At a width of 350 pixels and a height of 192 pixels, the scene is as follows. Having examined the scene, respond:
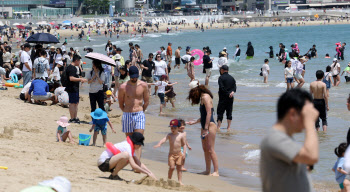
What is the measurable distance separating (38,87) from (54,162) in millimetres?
6264

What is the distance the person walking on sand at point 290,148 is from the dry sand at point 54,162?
319 cm

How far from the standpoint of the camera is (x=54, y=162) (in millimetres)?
7539

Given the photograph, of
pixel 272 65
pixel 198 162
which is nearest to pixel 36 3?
pixel 272 65

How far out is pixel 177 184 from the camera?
23.8 feet

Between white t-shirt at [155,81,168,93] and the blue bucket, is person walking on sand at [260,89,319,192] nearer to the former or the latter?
the blue bucket

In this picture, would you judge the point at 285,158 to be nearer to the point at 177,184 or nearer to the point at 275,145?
the point at 275,145

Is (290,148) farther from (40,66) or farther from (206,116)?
(40,66)

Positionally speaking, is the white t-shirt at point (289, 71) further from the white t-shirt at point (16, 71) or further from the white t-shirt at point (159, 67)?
the white t-shirt at point (16, 71)

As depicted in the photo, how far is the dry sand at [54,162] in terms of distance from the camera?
6.35 meters

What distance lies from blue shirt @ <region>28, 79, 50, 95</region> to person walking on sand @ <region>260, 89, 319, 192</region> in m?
10.9

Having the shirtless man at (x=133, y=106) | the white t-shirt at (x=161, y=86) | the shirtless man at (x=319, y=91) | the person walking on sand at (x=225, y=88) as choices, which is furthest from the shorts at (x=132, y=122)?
the white t-shirt at (x=161, y=86)

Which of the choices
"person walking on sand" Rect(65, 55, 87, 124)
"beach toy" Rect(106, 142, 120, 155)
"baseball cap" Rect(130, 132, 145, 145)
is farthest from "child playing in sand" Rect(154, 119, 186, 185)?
"person walking on sand" Rect(65, 55, 87, 124)

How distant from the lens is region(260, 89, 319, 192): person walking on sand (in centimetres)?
311

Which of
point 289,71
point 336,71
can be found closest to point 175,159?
point 289,71
